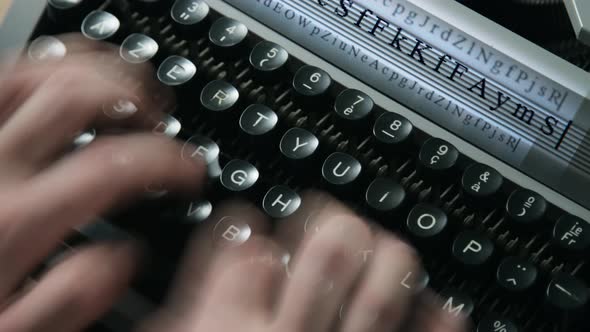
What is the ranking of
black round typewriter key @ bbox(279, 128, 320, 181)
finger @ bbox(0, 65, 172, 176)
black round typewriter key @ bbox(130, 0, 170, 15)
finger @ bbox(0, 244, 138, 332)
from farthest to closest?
black round typewriter key @ bbox(130, 0, 170, 15), black round typewriter key @ bbox(279, 128, 320, 181), finger @ bbox(0, 65, 172, 176), finger @ bbox(0, 244, 138, 332)

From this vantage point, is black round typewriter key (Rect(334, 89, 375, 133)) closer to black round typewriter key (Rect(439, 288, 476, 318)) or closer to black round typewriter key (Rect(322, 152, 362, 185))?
black round typewriter key (Rect(322, 152, 362, 185))

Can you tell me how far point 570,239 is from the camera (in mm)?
845

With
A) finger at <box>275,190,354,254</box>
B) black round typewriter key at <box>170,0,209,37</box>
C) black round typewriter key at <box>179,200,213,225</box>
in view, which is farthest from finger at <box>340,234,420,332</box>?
black round typewriter key at <box>170,0,209,37</box>

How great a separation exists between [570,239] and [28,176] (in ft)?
1.94

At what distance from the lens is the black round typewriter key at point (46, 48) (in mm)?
966

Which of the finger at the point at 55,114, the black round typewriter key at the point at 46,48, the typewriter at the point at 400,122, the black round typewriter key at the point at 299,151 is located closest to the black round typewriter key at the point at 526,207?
the typewriter at the point at 400,122

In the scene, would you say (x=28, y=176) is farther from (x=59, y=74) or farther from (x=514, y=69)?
(x=514, y=69)

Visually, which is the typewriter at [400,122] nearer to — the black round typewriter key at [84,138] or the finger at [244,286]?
the black round typewriter key at [84,138]

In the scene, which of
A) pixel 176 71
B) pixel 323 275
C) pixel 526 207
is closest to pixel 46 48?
pixel 176 71

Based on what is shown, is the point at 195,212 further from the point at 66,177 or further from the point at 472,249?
the point at 472,249

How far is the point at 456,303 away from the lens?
83cm

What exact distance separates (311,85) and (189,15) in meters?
0.19

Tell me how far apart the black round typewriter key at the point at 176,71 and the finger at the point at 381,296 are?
0.36 meters

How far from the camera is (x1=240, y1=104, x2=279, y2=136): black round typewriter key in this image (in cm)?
94
